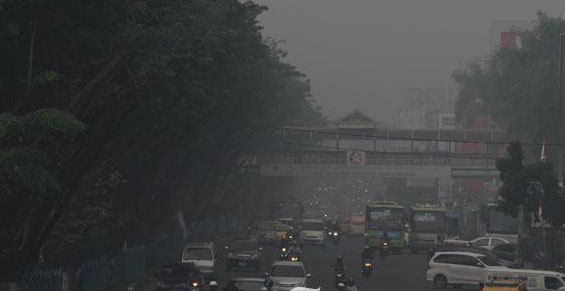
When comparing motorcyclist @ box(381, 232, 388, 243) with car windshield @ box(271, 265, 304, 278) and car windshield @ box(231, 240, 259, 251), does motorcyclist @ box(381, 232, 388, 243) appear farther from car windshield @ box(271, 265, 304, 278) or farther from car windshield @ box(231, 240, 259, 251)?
car windshield @ box(271, 265, 304, 278)

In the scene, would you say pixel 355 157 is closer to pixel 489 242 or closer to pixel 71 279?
pixel 489 242

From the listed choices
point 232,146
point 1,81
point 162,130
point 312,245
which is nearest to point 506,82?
point 312,245

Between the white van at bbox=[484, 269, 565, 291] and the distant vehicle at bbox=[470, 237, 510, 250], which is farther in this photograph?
the distant vehicle at bbox=[470, 237, 510, 250]

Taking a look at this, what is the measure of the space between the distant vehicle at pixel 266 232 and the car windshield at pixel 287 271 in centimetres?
3814

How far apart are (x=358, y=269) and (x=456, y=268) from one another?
37.4 ft

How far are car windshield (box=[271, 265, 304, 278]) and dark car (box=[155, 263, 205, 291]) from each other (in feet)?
8.46

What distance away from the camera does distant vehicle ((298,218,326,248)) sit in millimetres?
85438

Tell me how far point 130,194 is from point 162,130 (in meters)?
10.8

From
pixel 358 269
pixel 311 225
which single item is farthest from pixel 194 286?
pixel 311 225

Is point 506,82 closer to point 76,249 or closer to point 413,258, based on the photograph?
point 413,258

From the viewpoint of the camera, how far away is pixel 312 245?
8706cm

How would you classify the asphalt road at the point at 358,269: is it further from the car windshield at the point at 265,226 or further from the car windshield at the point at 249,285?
the car windshield at the point at 249,285

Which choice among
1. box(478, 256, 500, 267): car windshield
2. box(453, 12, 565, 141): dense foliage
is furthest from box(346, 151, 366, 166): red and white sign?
box(478, 256, 500, 267): car windshield

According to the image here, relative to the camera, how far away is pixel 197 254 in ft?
174
